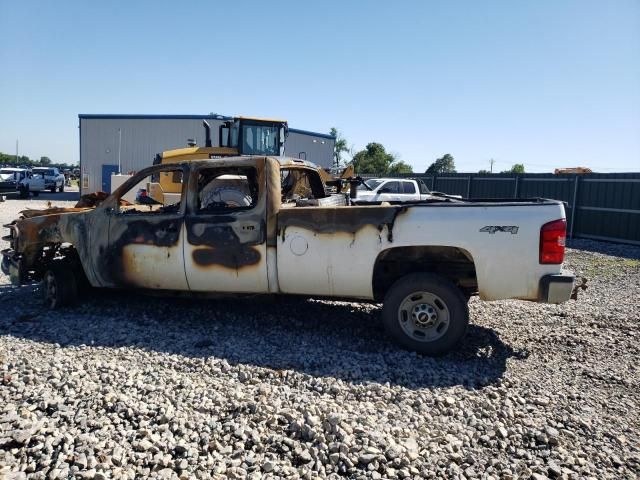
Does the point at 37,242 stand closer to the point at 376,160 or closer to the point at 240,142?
the point at 240,142

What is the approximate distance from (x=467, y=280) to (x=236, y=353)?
2.40 m

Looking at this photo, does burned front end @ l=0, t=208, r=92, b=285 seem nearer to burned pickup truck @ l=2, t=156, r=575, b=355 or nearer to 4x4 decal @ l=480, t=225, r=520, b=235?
burned pickup truck @ l=2, t=156, r=575, b=355

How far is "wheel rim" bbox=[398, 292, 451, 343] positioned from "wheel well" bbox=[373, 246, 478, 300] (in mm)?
391

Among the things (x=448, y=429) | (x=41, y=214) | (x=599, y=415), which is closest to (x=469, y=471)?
(x=448, y=429)

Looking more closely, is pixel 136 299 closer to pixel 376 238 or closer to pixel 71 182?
pixel 376 238

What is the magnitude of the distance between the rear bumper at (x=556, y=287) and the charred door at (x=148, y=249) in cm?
358

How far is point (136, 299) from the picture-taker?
6664 mm

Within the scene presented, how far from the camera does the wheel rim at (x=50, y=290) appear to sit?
6.19m

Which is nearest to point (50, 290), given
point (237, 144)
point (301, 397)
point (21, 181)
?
point (301, 397)

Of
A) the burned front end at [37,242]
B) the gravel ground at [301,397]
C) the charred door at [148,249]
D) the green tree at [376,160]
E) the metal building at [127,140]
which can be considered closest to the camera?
the gravel ground at [301,397]

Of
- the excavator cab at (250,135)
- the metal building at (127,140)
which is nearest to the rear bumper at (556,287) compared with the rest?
the excavator cab at (250,135)

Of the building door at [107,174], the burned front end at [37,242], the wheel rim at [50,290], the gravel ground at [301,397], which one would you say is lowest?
the gravel ground at [301,397]

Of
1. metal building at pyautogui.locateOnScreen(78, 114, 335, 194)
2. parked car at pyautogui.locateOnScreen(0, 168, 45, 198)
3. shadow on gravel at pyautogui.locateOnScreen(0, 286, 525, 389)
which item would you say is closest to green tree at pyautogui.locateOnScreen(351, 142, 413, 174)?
metal building at pyautogui.locateOnScreen(78, 114, 335, 194)

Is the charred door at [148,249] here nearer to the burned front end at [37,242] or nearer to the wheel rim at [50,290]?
the burned front end at [37,242]
